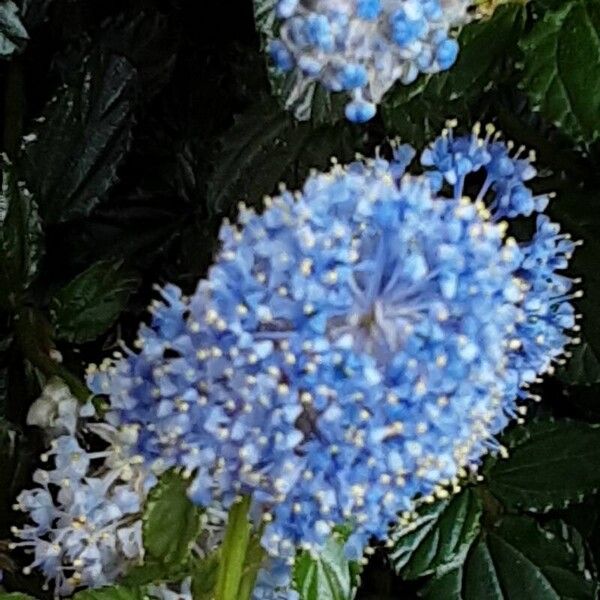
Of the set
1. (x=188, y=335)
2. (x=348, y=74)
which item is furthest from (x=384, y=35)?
(x=188, y=335)

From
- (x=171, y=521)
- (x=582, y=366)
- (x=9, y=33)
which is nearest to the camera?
(x=171, y=521)

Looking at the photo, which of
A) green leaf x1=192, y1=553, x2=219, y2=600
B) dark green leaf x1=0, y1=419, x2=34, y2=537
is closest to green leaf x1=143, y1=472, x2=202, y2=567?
green leaf x1=192, y1=553, x2=219, y2=600

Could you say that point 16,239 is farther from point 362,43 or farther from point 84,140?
point 362,43

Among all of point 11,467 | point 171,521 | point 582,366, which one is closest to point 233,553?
point 171,521

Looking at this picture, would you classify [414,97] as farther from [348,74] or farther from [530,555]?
[530,555]

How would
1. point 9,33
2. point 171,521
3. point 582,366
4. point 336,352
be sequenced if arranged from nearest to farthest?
point 336,352 → point 171,521 → point 9,33 → point 582,366

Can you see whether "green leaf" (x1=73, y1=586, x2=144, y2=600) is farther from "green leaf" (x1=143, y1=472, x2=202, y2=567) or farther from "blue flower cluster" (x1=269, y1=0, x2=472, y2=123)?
"blue flower cluster" (x1=269, y1=0, x2=472, y2=123)

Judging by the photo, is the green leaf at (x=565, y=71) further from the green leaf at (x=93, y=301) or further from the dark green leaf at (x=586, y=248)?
the green leaf at (x=93, y=301)

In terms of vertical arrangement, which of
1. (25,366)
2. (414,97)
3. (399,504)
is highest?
(414,97)
